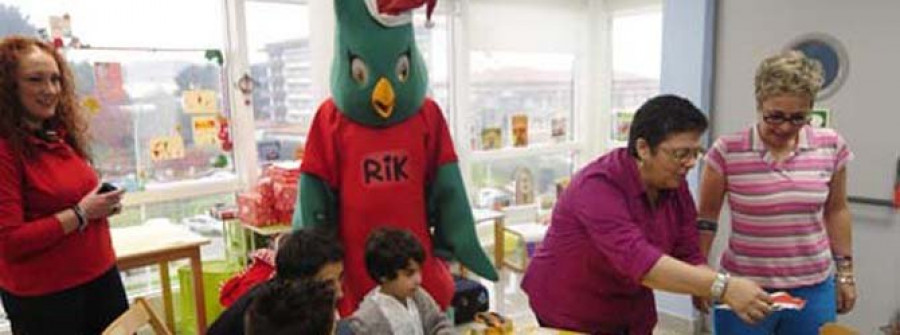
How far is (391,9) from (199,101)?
183 cm

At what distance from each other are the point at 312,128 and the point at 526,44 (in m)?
2.76

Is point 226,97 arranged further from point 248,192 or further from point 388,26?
point 388,26

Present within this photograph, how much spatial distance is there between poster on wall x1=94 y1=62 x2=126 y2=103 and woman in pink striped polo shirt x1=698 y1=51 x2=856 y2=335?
2.71 m

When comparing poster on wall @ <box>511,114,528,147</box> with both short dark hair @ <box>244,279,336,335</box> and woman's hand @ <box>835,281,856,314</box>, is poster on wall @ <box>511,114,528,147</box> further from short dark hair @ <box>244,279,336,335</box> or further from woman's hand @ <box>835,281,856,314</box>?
short dark hair @ <box>244,279,336,335</box>

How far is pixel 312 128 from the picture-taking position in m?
2.01

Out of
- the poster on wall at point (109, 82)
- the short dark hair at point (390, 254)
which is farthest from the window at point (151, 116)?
the short dark hair at point (390, 254)

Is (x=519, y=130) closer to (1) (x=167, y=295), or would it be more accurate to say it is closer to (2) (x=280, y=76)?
(2) (x=280, y=76)

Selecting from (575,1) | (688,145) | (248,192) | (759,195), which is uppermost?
(575,1)

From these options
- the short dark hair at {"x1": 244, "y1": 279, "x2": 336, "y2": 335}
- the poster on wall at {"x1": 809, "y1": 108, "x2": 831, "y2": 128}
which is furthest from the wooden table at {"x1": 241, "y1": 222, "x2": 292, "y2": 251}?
the poster on wall at {"x1": 809, "y1": 108, "x2": 831, "y2": 128}

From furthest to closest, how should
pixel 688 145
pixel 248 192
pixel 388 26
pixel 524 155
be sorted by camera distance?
pixel 524 155
pixel 248 192
pixel 388 26
pixel 688 145

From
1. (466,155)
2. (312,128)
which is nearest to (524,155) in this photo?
(466,155)

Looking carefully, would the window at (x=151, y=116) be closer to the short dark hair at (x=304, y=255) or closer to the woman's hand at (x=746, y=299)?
the short dark hair at (x=304, y=255)

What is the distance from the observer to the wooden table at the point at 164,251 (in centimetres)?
247

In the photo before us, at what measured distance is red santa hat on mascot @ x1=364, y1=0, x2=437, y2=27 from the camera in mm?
1853
